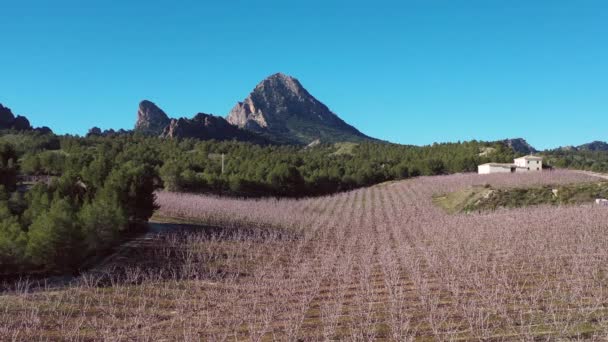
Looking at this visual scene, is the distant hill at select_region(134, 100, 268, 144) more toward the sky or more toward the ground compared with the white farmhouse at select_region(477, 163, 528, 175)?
more toward the sky

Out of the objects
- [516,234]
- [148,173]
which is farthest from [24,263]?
[516,234]

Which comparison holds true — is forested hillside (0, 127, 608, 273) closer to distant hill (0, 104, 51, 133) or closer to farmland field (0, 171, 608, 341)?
farmland field (0, 171, 608, 341)

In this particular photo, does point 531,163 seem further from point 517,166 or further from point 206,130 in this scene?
point 206,130

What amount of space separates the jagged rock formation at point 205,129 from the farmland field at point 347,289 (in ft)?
411

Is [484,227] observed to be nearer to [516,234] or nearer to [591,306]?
[516,234]

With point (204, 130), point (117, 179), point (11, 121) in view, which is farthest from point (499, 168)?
point (11, 121)

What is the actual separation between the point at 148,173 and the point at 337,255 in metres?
12.4

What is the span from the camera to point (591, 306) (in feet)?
37.9

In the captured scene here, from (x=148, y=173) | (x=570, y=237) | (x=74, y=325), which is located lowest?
(x=74, y=325)

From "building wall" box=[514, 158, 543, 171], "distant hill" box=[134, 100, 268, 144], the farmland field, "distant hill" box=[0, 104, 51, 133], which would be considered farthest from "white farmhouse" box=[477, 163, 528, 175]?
"distant hill" box=[0, 104, 51, 133]

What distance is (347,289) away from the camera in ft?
49.7

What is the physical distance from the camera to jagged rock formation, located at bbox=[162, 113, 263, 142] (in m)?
148

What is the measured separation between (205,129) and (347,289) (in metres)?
151

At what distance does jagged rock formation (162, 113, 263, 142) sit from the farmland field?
125379 millimetres
